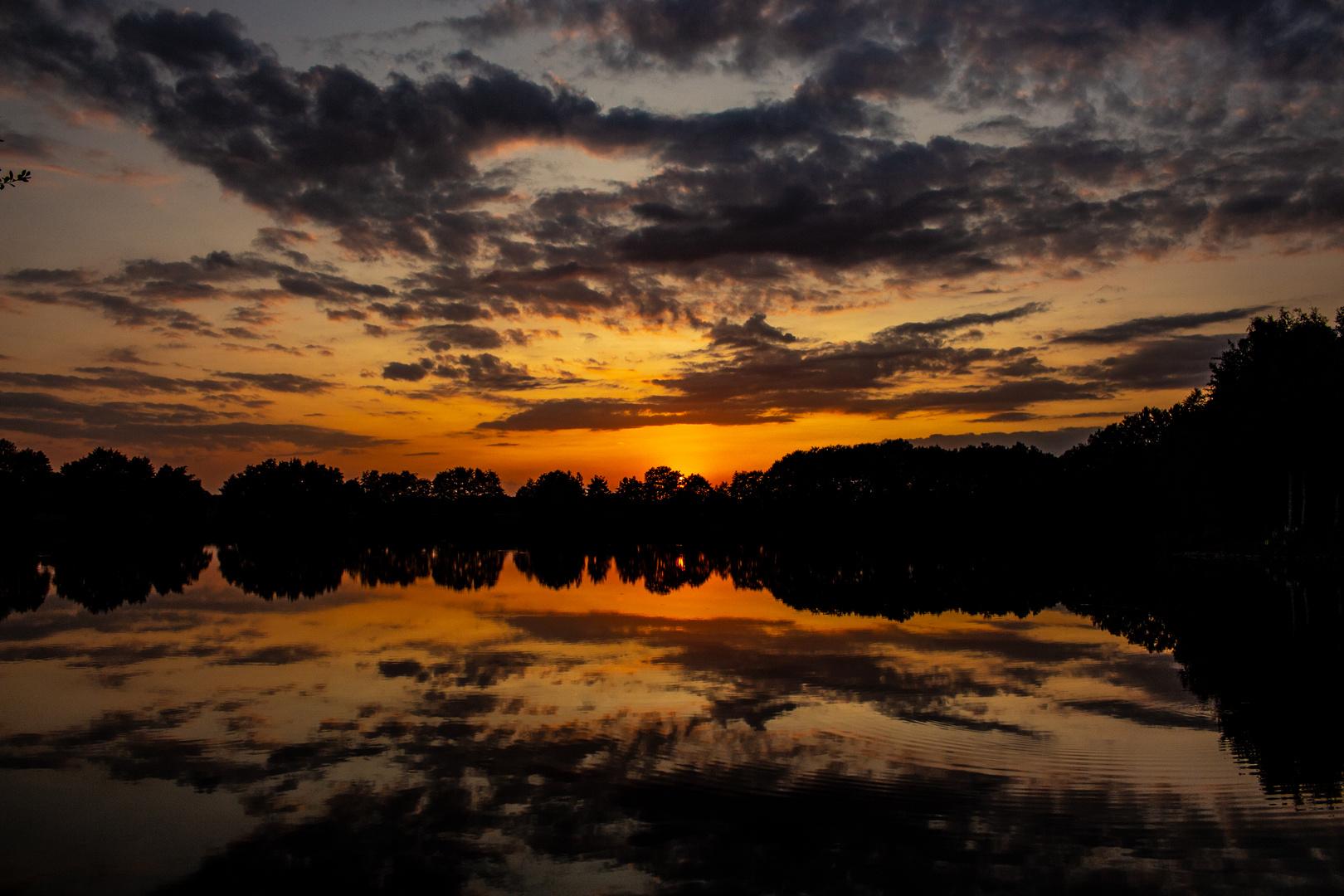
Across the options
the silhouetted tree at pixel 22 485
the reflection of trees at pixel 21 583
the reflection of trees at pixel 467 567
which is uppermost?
the silhouetted tree at pixel 22 485

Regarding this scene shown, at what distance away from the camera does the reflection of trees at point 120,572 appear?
3853cm

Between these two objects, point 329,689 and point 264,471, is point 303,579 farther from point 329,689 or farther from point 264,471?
point 264,471

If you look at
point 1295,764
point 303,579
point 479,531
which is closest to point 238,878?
point 1295,764

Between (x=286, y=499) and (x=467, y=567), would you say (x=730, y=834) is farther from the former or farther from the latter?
(x=286, y=499)

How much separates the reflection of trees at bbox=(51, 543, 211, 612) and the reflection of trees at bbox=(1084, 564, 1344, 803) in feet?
122

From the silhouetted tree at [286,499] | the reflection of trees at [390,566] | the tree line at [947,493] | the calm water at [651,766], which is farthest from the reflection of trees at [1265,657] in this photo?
the silhouetted tree at [286,499]

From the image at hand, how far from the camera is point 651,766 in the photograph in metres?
12.7

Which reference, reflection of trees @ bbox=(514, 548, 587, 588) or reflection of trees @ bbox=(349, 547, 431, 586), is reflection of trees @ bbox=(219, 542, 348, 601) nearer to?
reflection of trees @ bbox=(349, 547, 431, 586)

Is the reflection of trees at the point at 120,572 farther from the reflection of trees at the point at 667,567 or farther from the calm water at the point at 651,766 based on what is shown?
the reflection of trees at the point at 667,567

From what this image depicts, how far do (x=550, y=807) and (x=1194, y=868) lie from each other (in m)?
7.49

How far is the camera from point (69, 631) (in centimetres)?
2708

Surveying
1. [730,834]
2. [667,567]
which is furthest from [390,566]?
[730,834]

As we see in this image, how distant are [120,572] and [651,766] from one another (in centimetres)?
5367

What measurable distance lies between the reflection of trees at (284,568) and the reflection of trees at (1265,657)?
3465 centimetres
